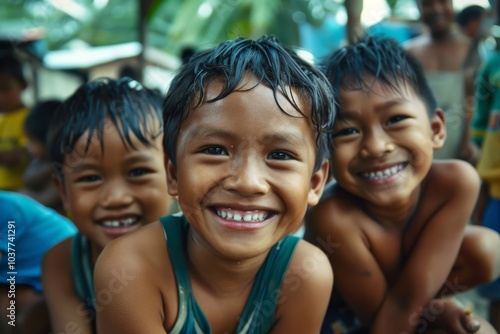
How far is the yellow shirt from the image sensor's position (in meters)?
4.14

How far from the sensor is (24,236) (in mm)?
2236

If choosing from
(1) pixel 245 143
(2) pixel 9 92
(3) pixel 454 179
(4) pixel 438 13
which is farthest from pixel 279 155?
(2) pixel 9 92

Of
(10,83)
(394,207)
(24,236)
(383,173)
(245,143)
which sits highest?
(245,143)

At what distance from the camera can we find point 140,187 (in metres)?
1.86

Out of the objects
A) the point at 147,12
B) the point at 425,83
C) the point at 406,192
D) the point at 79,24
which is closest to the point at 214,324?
the point at 406,192

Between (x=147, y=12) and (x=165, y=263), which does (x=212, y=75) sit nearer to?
(x=165, y=263)

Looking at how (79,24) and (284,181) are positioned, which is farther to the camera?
(79,24)

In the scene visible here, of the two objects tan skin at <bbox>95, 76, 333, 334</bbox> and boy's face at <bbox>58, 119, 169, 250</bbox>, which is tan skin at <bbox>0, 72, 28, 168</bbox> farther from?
tan skin at <bbox>95, 76, 333, 334</bbox>

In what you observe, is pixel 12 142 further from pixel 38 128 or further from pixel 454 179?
pixel 454 179

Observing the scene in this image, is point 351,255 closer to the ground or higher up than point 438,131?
closer to the ground

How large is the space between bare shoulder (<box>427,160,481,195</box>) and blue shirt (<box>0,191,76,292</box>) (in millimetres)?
1474

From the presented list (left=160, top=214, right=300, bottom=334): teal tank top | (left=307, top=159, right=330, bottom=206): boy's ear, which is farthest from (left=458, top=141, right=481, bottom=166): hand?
(left=160, top=214, right=300, bottom=334): teal tank top

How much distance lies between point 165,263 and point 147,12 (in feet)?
11.8

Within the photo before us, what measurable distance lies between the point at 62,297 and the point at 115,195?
39 centimetres
